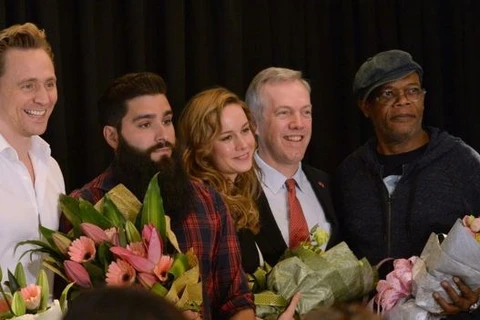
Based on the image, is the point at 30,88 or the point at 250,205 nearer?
the point at 30,88

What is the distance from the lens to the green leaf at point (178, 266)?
2281 millimetres

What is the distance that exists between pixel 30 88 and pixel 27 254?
47 centimetres

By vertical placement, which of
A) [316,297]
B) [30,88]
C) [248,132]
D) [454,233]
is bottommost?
[316,297]

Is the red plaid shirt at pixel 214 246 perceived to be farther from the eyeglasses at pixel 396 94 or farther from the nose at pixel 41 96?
the eyeglasses at pixel 396 94

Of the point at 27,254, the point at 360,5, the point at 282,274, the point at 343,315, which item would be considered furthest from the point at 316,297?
the point at 360,5

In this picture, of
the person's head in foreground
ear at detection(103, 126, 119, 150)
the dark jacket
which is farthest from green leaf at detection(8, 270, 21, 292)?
the person's head in foreground

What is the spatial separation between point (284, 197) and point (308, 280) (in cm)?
46

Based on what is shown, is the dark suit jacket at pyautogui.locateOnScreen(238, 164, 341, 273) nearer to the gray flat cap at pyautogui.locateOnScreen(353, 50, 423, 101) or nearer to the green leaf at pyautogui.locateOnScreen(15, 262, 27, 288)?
the gray flat cap at pyautogui.locateOnScreen(353, 50, 423, 101)

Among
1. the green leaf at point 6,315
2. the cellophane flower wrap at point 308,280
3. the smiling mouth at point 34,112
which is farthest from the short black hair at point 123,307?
the cellophane flower wrap at point 308,280

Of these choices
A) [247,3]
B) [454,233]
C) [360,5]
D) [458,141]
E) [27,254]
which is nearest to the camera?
[27,254]

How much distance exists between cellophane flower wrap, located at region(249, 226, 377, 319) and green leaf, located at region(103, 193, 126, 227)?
661mm

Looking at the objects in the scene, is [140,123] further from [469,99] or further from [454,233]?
[469,99]

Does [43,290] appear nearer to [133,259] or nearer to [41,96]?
[133,259]

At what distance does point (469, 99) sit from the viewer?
5051 millimetres
